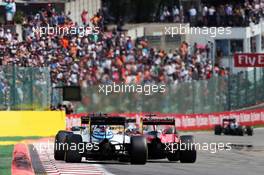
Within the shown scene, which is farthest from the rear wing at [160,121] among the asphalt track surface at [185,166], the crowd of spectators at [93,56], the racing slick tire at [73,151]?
the crowd of spectators at [93,56]

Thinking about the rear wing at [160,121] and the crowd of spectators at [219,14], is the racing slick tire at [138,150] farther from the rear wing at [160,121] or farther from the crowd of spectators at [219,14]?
the crowd of spectators at [219,14]

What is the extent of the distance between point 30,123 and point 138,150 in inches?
526

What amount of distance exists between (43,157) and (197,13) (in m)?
25.5

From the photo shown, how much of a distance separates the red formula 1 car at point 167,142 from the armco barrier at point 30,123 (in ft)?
35.0

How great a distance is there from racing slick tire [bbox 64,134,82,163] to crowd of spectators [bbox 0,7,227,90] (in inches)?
611

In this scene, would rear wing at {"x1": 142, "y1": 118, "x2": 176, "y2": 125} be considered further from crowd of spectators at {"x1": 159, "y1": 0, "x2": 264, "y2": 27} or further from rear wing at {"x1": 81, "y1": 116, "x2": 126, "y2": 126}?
crowd of spectators at {"x1": 159, "y1": 0, "x2": 264, "y2": 27}

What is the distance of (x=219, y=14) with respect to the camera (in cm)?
4891

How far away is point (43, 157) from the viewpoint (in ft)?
80.5

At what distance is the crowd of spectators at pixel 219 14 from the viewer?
47375 millimetres

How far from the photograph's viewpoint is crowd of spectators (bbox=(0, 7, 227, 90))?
37.6m

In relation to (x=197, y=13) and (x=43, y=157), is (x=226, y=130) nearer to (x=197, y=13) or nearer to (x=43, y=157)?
(x=197, y=13)

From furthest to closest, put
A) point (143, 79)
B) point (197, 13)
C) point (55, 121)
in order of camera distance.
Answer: point (197, 13)
point (143, 79)
point (55, 121)

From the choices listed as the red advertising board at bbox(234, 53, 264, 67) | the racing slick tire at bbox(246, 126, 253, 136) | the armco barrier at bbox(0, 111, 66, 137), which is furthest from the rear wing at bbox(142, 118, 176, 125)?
the red advertising board at bbox(234, 53, 264, 67)

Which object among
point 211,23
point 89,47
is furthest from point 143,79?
point 211,23
